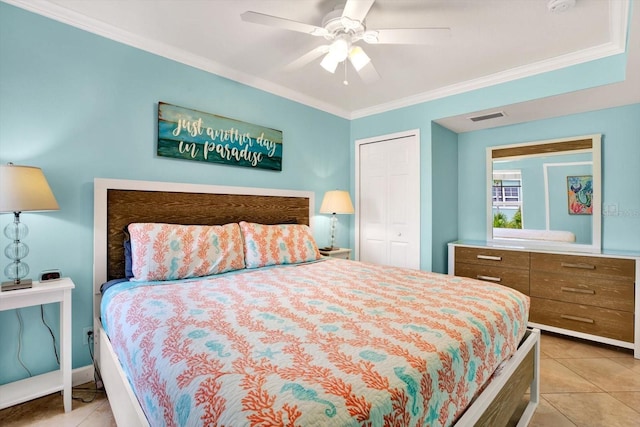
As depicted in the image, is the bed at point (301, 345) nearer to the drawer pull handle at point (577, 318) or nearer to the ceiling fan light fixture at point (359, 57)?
the drawer pull handle at point (577, 318)

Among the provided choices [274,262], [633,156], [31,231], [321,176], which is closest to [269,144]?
[321,176]

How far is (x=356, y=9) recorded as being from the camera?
1.69m

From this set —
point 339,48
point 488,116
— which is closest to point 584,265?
point 488,116

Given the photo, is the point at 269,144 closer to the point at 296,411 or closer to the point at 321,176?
the point at 321,176

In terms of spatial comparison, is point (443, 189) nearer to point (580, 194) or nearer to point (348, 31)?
→ point (580, 194)

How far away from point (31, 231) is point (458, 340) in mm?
2520

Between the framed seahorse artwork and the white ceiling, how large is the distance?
0.71 metres

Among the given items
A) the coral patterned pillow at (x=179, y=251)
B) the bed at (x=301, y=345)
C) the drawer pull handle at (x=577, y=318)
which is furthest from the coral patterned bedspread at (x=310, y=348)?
the drawer pull handle at (x=577, y=318)

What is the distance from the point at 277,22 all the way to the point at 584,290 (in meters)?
3.34

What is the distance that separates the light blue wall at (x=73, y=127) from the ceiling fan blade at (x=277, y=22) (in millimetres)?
1202

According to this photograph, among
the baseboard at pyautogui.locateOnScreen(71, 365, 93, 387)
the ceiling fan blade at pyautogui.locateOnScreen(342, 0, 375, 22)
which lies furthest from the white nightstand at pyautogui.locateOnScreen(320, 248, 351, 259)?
the ceiling fan blade at pyautogui.locateOnScreen(342, 0, 375, 22)

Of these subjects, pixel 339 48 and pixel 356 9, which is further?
pixel 339 48

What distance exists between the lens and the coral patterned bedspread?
0.81 metres

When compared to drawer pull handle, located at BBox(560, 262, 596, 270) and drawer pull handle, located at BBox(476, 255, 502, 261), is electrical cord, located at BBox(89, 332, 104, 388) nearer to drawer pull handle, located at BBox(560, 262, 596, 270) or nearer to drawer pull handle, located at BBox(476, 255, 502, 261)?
drawer pull handle, located at BBox(476, 255, 502, 261)
